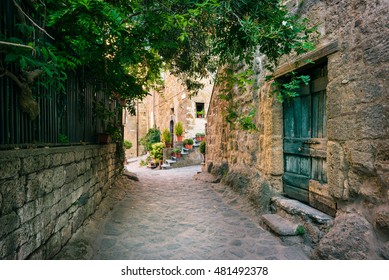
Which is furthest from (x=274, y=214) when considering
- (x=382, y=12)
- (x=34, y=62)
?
(x=34, y=62)

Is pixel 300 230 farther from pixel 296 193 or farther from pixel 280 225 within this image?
pixel 296 193

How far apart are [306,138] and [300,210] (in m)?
0.95

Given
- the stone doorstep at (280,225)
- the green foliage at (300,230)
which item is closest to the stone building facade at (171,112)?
the stone doorstep at (280,225)

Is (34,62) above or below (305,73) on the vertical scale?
below

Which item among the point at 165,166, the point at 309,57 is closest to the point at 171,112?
the point at 165,166

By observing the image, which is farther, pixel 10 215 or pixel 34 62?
pixel 10 215

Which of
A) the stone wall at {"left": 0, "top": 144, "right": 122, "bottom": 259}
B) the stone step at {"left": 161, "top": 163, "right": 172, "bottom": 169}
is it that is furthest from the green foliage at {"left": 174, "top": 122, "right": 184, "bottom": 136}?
the stone wall at {"left": 0, "top": 144, "right": 122, "bottom": 259}

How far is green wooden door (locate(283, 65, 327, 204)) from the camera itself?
303 centimetres

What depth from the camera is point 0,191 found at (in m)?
1.67

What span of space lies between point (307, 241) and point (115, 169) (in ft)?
15.8

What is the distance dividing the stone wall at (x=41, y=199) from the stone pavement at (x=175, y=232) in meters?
0.25

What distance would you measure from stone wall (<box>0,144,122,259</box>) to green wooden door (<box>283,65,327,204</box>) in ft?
9.31

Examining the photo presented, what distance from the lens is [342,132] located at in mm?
2549

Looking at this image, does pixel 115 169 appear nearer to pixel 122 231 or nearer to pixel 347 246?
pixel 122 231
